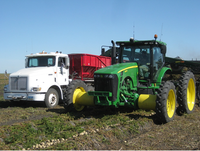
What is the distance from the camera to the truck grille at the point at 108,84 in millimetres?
7301

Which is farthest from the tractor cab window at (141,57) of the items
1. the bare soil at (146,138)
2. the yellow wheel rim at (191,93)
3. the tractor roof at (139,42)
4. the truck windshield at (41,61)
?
the truck windshield at (41,61)

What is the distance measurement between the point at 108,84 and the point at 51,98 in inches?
166

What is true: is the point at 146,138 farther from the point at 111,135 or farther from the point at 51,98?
the point at 51,98

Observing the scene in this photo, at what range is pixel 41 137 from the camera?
5.52 m

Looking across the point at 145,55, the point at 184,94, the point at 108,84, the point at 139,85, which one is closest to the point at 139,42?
the point at 145,55

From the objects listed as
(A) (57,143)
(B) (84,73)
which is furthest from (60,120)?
(B) (84,73)

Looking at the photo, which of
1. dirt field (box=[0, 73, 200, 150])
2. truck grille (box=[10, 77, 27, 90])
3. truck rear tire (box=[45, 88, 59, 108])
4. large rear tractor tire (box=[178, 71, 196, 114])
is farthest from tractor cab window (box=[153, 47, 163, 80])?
truck grille (box=[10, 77, 27, 90])

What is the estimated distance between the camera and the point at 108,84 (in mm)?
7410

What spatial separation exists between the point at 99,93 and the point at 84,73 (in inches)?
227

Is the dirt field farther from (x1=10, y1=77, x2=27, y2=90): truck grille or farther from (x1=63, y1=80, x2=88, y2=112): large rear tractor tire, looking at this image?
(x1=10, y1=77, x2=27, y2=90): truck grille

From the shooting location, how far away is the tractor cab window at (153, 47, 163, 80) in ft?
27.7

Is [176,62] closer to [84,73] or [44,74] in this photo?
[84,73]

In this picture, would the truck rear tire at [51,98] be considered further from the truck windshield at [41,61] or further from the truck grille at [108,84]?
the truck grille at [108,84]

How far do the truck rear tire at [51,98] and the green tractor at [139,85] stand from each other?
209 centimetres
